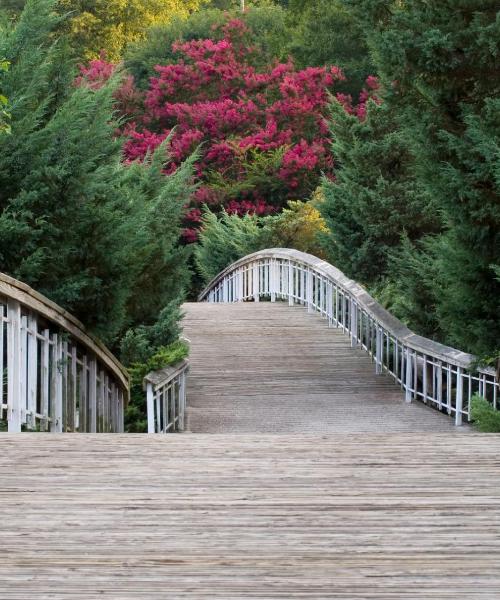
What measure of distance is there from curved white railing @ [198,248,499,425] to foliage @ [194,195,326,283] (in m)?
2.00

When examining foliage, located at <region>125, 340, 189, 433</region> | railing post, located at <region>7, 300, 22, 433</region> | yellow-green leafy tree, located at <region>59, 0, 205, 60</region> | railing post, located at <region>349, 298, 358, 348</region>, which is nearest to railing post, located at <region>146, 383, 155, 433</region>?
foliage, located at <region>125, 340, 189, 433</region>

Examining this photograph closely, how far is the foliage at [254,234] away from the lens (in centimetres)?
2991

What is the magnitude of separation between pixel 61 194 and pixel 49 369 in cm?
128

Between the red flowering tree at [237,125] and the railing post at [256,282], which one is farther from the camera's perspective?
the red flowering tree at [237,125]

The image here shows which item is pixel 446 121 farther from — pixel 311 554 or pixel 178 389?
pixel 311 554

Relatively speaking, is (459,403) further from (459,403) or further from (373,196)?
(373,196)

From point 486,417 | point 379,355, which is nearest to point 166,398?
point 486,417

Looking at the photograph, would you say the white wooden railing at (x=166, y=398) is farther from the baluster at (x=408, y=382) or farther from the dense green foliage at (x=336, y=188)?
the baluster at (x=408, y=382)

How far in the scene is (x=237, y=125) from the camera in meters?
34.9

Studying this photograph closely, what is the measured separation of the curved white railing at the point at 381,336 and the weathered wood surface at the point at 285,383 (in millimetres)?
235

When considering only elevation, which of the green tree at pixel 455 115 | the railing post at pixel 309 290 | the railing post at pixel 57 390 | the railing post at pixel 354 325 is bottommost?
the railing post at pixel 57 390

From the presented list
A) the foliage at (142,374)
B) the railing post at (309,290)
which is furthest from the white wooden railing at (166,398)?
the railing post at (309,290)

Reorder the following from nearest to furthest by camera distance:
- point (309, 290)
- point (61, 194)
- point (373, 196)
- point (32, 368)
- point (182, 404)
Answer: point (32, 368), point (61, 194), point (182, 404), point (373, 196), point (309, 290)

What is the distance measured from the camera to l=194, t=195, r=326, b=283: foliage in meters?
29.9
